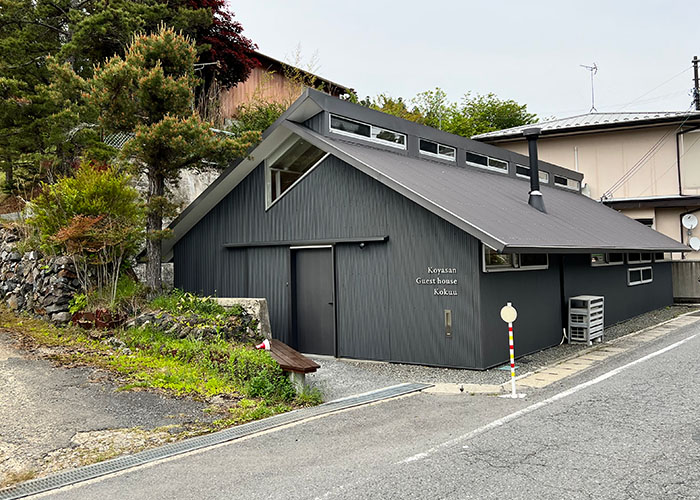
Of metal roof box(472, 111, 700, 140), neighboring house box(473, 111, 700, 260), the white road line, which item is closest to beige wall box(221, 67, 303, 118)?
metal roof box(472, 111, 700, 140)

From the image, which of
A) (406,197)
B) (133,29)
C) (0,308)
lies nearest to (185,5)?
(133,29)

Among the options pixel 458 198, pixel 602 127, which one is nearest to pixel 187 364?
pixel 458 198

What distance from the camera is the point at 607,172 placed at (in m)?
24.4

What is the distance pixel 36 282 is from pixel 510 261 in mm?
9622

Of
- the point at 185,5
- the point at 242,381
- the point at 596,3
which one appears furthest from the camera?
the point at 185,5

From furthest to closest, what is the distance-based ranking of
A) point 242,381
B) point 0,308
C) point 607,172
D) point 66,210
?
point 607,172
point 0,308
point 66,210
point 242,381

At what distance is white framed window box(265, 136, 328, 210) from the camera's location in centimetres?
1148

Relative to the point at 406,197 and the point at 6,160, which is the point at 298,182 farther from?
the point at 6,160

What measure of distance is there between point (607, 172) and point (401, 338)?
18.3 metres

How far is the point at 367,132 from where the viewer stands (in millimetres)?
12305

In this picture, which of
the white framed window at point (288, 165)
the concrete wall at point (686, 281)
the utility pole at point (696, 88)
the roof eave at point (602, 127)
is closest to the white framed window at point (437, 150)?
the white framed window at point (288, 165)

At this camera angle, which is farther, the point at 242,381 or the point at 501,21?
the point at 501,21

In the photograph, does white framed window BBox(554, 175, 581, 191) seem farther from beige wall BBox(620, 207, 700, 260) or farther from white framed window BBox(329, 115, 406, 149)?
white framed window BBox(329, 115, 406, 149)

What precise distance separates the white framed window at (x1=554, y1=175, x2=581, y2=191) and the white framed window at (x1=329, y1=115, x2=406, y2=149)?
9.89 metres
